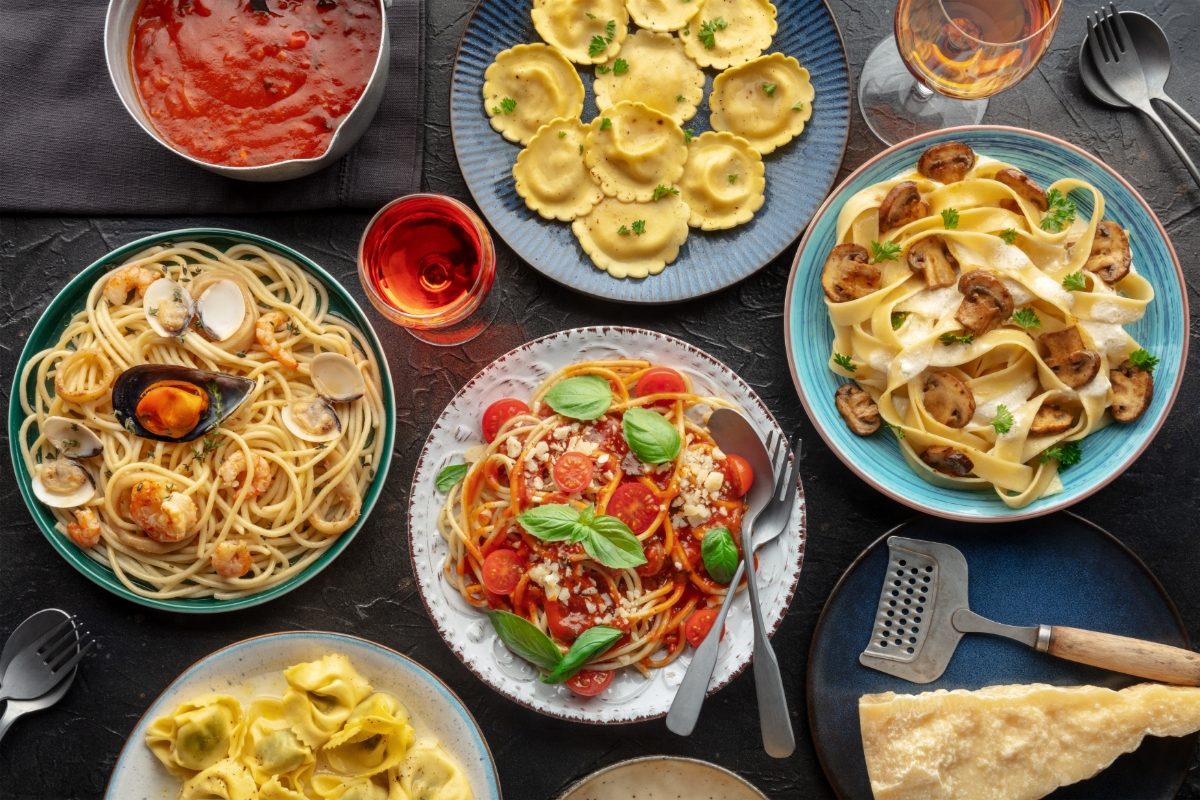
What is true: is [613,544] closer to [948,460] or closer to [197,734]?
[948,460]

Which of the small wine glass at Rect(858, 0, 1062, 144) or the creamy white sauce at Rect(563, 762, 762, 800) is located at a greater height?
the small wine glass at Rect(858, 0, 1062, 144)

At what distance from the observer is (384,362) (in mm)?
3838

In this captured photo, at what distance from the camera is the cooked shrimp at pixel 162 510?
3672mm

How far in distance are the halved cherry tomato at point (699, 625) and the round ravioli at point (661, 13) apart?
103 inches

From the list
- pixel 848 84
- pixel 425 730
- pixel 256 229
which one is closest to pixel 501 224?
pixel 256 229

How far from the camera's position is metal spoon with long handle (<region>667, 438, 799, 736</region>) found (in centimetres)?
346

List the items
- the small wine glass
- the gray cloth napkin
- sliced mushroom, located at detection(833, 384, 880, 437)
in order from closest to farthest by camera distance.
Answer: the small wine glass, sliced mushroom, located at detection(833, 384, 880, 437), the gray cloth napkin

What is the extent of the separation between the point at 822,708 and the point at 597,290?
81.6 inches

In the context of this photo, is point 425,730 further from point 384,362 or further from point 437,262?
point 437,262

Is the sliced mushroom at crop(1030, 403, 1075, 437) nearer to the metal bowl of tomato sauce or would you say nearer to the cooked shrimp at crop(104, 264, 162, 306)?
the metal bowl of tomato sauce

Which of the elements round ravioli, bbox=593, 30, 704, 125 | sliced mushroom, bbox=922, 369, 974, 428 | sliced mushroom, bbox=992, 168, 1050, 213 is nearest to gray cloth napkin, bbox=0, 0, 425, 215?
round ravioli, bbox=593, 30, 704, 125

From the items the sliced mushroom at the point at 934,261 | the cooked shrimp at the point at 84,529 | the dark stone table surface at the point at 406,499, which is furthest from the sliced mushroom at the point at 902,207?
the cooked shrimp at the point at 84,529

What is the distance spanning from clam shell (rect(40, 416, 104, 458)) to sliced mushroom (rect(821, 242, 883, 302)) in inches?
126

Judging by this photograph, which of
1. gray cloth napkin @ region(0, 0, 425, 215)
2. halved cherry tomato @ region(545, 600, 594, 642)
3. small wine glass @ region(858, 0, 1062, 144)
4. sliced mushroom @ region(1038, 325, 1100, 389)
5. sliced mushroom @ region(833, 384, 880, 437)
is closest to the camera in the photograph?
small wine glass @ region(858, 0, 1062, 144)
